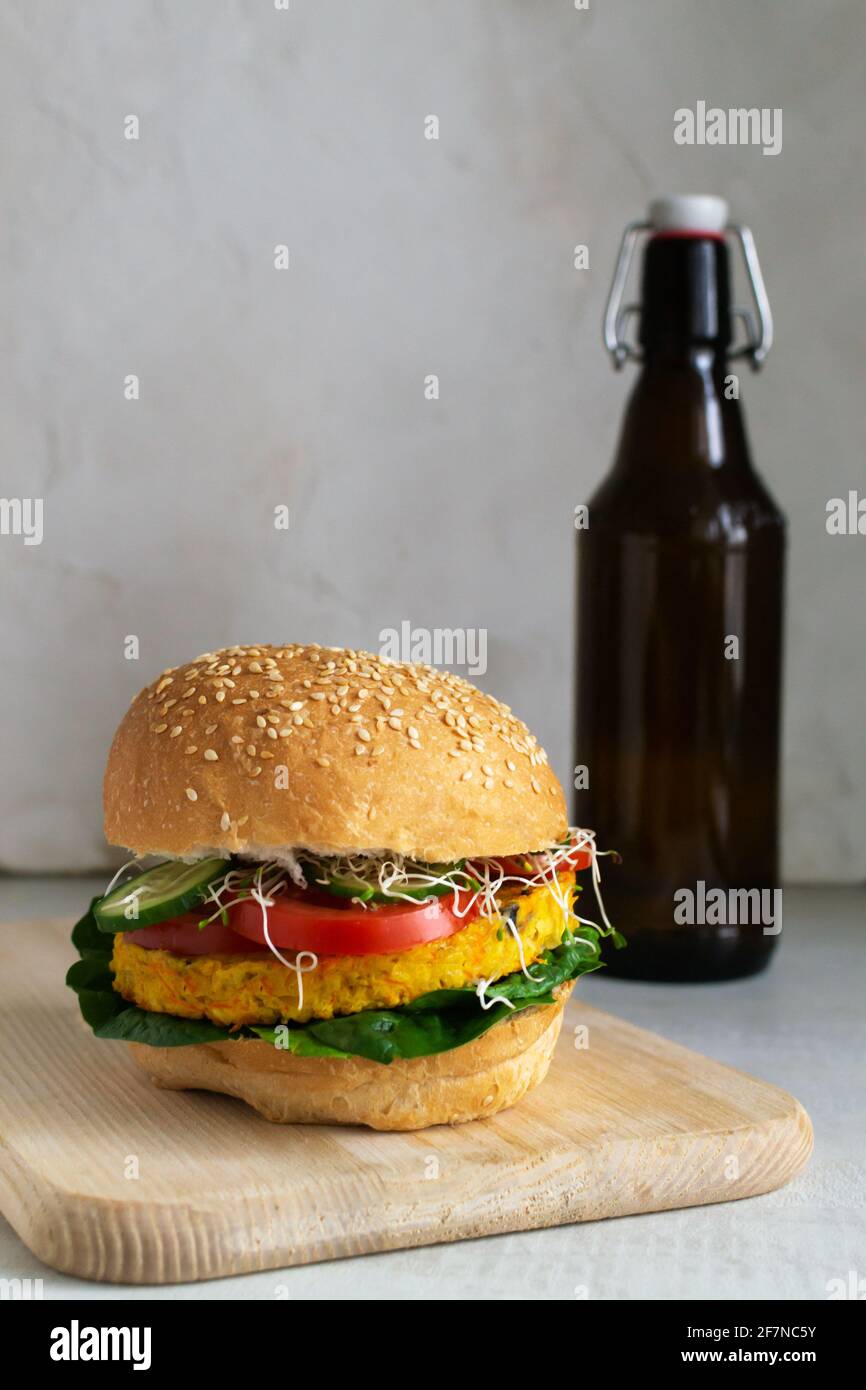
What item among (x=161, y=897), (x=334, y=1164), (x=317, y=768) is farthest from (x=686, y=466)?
(x=334, y=1164)

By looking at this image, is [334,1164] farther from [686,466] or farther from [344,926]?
[686,466]

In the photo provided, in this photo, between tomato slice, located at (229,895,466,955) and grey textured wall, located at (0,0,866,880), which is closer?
tomato slice, located at (229,895,466,955)

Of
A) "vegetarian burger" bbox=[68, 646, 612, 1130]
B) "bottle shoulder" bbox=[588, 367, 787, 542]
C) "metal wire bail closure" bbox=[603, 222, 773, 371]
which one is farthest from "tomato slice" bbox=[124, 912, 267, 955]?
"metal wire bail closure" bbox=[603, 222, 773, 371]

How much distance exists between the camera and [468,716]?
1.69 m

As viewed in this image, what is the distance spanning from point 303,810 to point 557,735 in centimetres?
146

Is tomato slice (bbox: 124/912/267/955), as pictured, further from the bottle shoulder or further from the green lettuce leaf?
the bottle shoulder

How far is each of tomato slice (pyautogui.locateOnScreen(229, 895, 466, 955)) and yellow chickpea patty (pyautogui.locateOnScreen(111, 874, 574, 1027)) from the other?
0.02 metres

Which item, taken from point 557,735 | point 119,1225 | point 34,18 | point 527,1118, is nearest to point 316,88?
point 34,18

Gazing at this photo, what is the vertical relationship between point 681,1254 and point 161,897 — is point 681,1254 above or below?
below

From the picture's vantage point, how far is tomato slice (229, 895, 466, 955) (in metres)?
1.51

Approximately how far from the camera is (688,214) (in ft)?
7.48

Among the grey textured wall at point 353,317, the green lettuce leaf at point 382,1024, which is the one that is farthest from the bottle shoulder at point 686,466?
the green lettuce leaf at point 382,1024

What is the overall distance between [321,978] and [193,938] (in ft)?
0.50

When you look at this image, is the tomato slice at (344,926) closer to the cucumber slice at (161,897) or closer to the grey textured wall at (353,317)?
the cucumber slice at (161,897)
